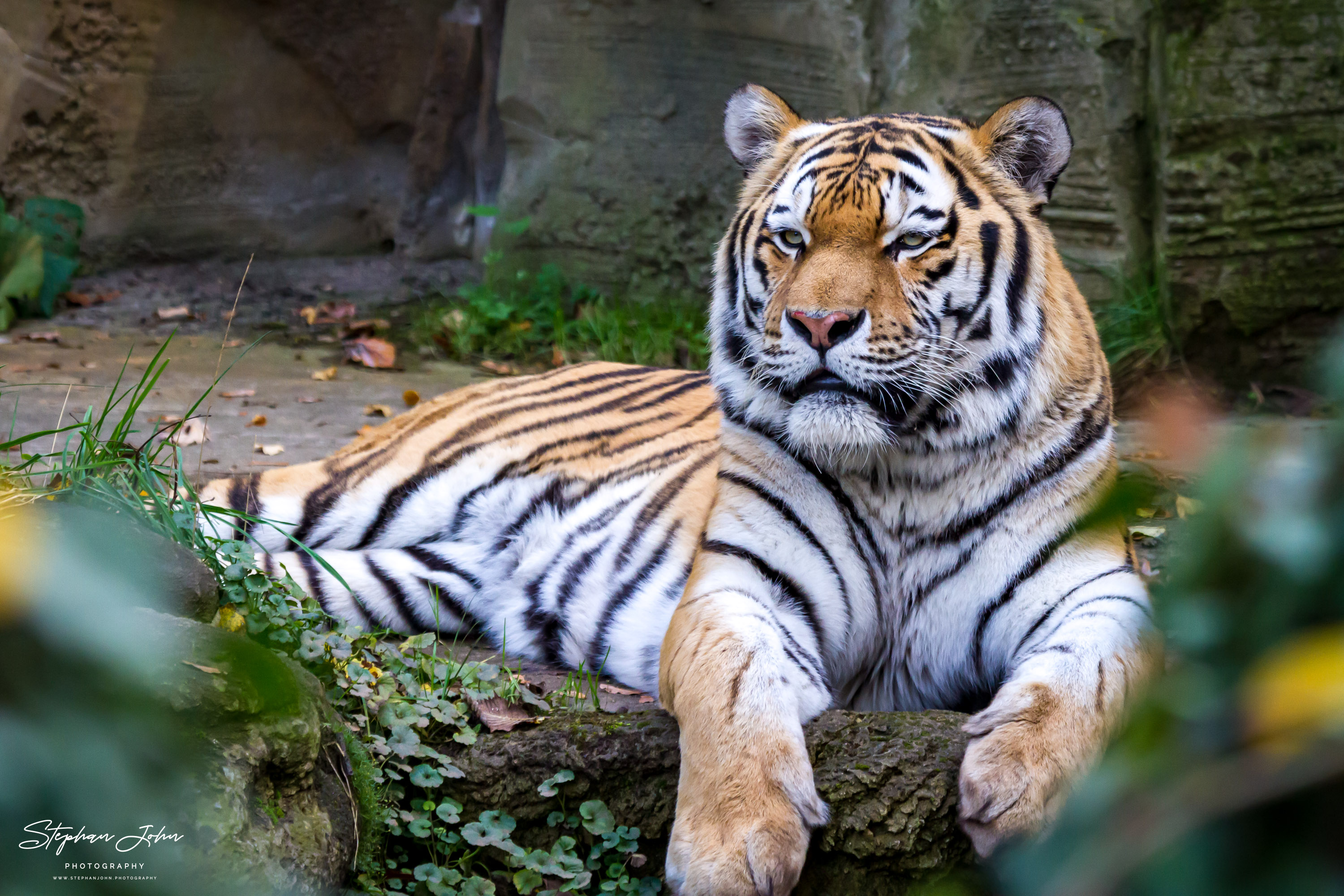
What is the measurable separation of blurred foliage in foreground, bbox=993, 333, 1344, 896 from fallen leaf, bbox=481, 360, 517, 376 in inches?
220

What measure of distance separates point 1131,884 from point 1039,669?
5.30 feet

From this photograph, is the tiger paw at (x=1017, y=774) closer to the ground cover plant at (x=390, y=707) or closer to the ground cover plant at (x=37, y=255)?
the ground cover plant at (x=390, y=707)

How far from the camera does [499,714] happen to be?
236cm

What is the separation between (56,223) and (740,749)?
652cm

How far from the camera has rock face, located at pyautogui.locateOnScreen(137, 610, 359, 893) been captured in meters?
1.58

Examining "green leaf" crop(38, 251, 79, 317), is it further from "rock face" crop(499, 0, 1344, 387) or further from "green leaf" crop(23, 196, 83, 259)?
"rock face" crop(499, 0, 1344, 387)

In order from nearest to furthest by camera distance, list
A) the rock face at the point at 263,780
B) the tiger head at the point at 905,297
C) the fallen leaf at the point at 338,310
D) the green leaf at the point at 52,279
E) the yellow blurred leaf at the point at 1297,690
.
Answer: the yellow blurred leaf at the point at 1297,690 → the rock face at the point at 263,780 → the tiger head at the point at 905,297 → the green leaf at the point at 52,279 → the fallen leaf at the point at 338,310

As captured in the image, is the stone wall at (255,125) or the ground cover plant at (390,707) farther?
the stone wall at (255,125)

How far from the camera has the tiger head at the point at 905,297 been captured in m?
2.21

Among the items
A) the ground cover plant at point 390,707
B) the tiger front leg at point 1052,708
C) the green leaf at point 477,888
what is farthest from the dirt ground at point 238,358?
the tiger front leg at point 1052,708

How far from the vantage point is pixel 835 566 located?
234 centimetres

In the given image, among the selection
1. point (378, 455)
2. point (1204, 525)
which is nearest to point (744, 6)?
point (378, 455)

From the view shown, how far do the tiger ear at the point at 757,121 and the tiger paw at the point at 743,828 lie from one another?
4.88ft

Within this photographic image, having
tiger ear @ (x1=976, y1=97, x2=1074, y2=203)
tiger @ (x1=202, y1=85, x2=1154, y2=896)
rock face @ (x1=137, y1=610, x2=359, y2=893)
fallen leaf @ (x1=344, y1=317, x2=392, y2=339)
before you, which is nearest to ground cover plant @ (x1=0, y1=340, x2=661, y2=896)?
rock face @ (x1=137, y1=610, x2=359, y2=893)
